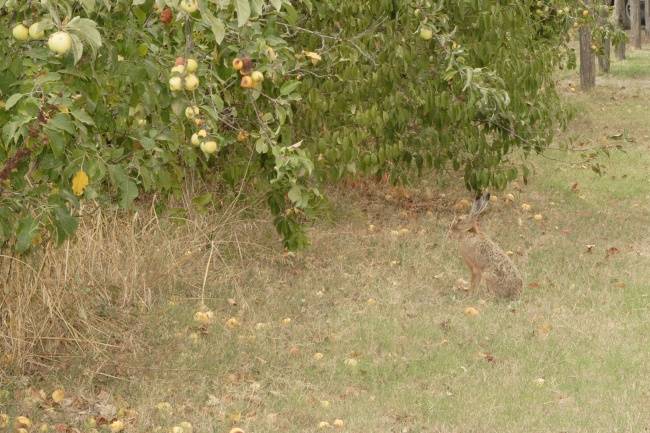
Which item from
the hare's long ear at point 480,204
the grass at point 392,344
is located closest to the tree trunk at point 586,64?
the grass at point 392,344

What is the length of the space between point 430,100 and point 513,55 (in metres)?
0.94

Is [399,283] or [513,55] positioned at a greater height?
[513,55]

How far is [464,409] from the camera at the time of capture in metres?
5.08

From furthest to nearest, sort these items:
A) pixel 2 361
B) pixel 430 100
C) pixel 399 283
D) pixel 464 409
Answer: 1. pixel 430 100
2. pixel 399 283
3. pixel 2 361
4. pixel 464 409

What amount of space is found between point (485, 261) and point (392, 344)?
43.6 inches

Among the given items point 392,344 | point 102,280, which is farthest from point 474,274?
point 102,280

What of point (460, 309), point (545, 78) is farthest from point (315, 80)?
point (545, 78)

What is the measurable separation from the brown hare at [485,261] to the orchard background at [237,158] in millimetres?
166

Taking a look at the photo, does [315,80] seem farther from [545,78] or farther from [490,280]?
[545,78]

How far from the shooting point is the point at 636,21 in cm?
2453

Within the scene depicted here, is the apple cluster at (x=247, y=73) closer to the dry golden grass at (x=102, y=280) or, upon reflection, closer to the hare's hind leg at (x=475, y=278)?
the dry golden grass at (x=102, y=280)

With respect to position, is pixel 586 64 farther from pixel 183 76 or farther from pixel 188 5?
pixel 188 5

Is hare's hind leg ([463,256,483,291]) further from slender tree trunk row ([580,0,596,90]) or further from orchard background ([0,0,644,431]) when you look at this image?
slender tree trunk row ([580,0,596,90])

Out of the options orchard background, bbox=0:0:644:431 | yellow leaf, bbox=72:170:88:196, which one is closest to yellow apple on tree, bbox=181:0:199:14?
orchard background, bbox=0:0:644:431
